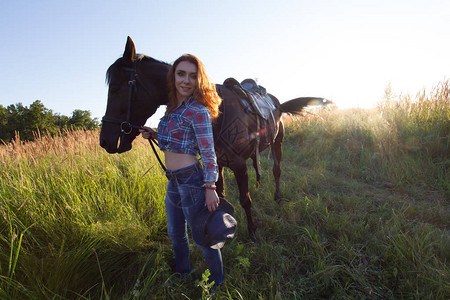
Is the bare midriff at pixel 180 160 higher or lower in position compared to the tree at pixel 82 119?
lower

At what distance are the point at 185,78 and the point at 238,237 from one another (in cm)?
198

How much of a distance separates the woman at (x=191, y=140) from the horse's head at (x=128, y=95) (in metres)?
0.38

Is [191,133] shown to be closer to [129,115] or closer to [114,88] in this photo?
[129,115]

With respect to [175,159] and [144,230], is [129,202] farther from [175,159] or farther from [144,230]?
[175,159]

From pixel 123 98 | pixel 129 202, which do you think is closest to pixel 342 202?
pixel 129 202

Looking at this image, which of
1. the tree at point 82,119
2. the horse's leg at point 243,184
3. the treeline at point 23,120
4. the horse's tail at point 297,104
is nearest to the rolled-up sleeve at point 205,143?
the horse's leg at point 243,184

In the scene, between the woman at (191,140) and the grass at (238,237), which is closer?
the woman at (191,140)

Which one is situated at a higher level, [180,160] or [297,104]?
[297,104]

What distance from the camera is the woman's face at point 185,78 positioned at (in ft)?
5.25

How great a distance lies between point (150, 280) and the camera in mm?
1589

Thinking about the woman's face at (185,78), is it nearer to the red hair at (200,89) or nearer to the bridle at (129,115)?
the red hair at (200,89)

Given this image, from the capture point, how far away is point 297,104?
171 inches

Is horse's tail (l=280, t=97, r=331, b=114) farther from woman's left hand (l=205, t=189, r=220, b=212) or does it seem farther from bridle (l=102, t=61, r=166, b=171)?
woman's left hand (l=205, t=189, r=220, b=212)

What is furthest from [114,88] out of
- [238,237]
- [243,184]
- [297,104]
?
[297,104]
